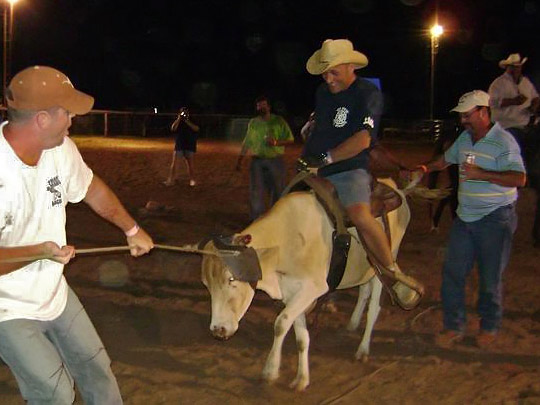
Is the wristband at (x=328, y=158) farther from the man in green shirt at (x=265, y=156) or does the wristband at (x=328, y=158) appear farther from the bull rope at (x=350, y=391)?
the man in green shirt at (x=265, y=156)

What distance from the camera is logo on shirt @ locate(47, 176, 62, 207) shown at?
3504mm

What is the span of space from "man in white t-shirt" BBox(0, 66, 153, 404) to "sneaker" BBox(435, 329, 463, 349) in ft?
12.5

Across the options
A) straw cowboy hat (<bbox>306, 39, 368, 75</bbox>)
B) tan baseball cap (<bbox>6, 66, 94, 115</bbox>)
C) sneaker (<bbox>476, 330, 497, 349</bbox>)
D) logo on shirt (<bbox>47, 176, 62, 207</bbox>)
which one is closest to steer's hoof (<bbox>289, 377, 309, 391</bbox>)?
sneaker (<bbox>476, 330, 497, 349</bbox>)

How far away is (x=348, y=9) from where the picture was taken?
6594 cm

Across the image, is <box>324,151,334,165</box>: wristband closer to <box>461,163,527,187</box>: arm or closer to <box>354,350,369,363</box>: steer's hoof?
<box>461,163,527,187</box>: arm

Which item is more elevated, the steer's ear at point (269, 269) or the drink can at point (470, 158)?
the drink can at point (470, 158)

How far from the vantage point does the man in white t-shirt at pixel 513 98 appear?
32.1 ft

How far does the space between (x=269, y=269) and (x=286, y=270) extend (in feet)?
0.60

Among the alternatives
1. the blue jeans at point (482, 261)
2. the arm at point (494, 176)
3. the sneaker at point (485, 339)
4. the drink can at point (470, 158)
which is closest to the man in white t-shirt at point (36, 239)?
the arm at point (494, 176)

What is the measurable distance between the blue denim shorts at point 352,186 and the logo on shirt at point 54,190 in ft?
8.95

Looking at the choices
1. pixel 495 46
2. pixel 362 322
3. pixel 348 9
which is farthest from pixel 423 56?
pixel 362 322

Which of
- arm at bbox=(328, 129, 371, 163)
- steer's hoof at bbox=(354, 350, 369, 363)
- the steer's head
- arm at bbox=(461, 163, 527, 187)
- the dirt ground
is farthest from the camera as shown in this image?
steer's hoof at bbox=(354, 350, 369, 363)

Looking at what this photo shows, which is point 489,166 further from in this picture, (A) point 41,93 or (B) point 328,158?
(A) point 41,93

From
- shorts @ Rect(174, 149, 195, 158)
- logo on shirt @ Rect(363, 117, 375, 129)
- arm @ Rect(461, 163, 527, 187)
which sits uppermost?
logo on shirt @ Rect(363, 117, 375, 129)
